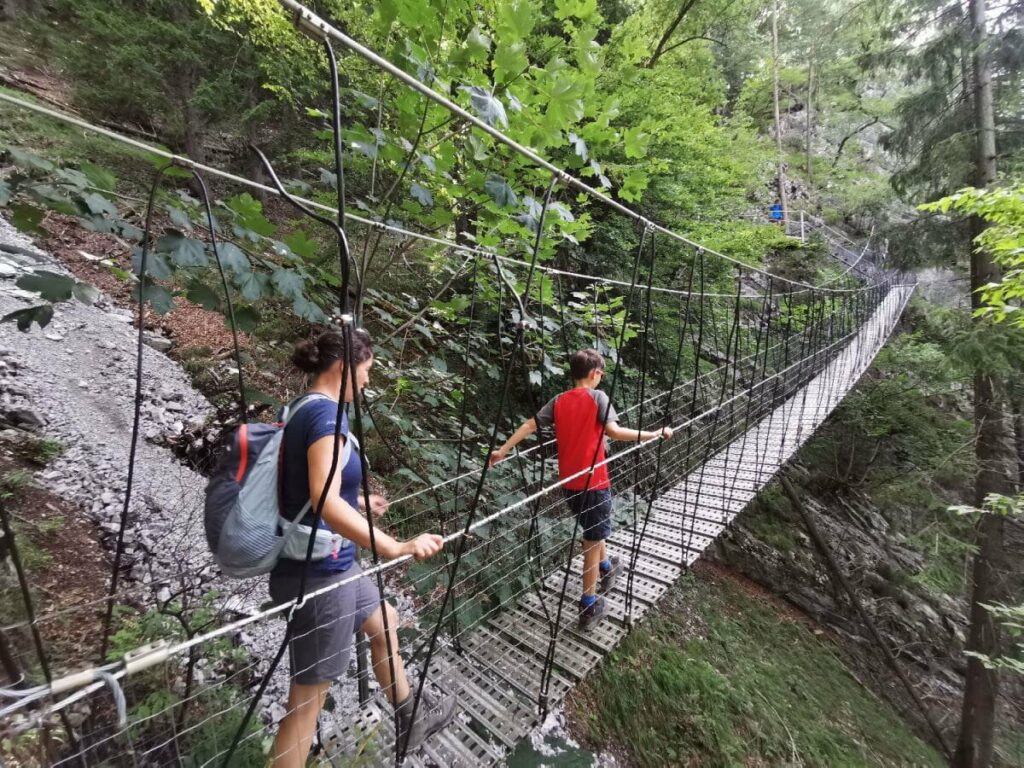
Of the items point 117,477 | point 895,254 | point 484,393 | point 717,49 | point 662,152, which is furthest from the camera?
point 717,49

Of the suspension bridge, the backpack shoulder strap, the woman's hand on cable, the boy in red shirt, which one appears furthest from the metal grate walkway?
the backpack shoulder strap

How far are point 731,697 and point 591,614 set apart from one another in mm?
2052

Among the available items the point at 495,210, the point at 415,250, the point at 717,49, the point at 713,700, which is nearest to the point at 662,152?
the point at 415,250

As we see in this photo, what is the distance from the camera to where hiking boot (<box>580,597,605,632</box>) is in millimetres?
1484

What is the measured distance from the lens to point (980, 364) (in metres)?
3.72

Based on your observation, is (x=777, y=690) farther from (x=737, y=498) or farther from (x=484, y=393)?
(x=484, y=393)

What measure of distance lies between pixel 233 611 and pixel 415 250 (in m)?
2.00

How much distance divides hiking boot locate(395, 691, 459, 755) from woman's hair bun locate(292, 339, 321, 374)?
747 mm

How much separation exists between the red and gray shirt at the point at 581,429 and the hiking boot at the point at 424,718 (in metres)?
0.68

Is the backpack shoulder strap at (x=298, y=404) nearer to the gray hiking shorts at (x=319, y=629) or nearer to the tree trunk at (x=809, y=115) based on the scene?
the gray hiking shorts at (x=319, y=629)

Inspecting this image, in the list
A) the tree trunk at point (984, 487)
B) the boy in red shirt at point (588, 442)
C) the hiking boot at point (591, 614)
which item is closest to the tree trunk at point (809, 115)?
the tree trunk at point (984, 487)

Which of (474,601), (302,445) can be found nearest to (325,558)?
(302,445)

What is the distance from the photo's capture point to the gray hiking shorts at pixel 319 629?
88 cm

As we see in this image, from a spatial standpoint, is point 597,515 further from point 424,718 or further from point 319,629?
point 319,629
